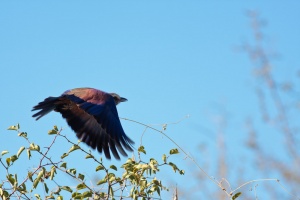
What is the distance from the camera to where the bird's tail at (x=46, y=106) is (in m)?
6.20

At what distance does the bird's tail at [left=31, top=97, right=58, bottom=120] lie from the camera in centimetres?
620

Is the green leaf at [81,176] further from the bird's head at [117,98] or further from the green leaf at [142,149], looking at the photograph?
the bird's head at [117,98]

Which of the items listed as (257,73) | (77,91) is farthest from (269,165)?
(77,91)

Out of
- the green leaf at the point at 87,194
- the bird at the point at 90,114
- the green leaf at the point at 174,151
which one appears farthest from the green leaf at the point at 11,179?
the bird at the point at 90,114

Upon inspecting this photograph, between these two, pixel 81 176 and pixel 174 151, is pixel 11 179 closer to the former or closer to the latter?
pixel 81 176

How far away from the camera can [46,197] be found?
395cm

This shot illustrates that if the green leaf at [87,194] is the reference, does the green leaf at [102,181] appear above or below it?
above

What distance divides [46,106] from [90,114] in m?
0.38

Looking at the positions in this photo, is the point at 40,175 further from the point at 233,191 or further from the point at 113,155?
the point at 113,155

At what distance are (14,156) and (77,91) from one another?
249 cm

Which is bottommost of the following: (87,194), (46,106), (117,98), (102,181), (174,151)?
(87,194)

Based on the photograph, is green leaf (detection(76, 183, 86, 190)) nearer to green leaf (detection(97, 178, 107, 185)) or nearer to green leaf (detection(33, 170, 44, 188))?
green leaf (detection(97, 178, 107, 185))

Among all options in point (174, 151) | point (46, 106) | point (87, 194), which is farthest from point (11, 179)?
point (46, 106)

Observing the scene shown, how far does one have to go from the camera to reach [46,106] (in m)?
6.21
